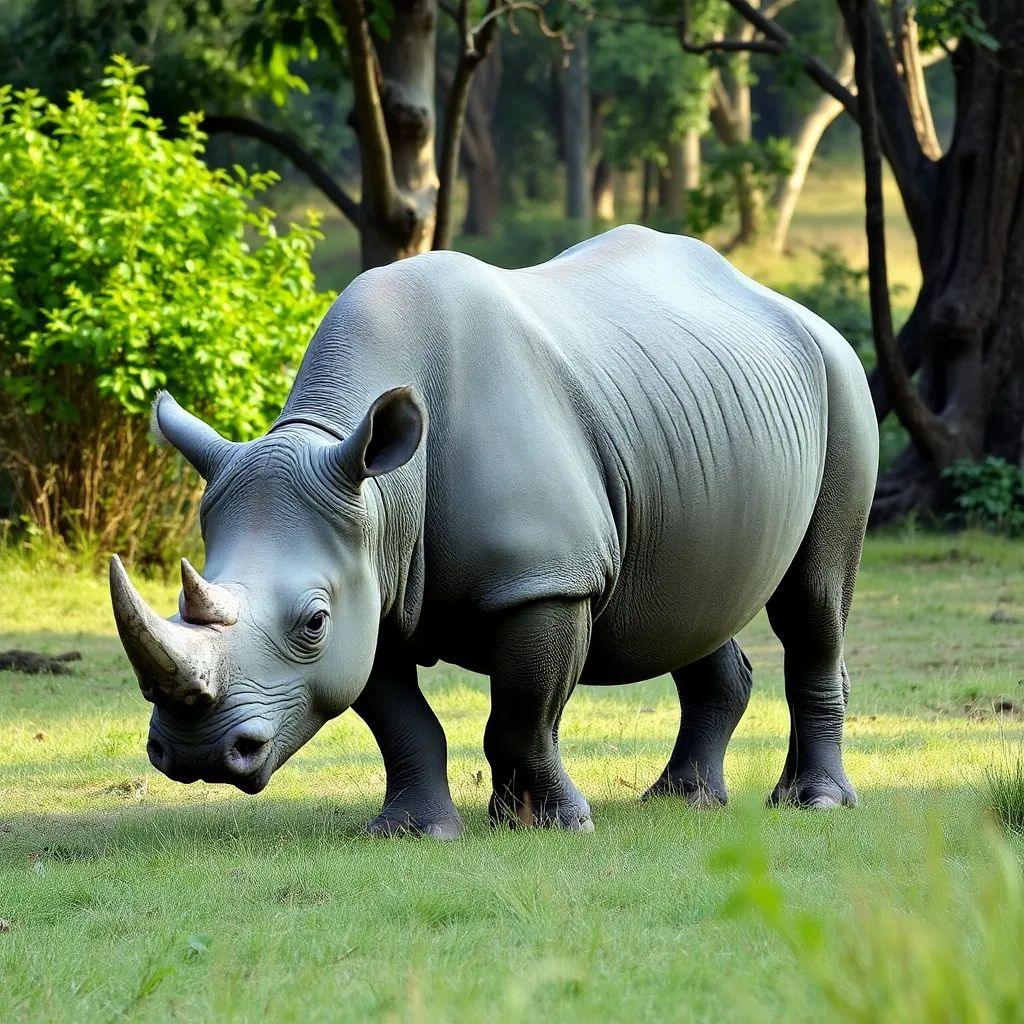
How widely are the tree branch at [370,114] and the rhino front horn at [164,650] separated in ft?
26.6

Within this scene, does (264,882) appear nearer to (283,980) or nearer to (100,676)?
(283,980)

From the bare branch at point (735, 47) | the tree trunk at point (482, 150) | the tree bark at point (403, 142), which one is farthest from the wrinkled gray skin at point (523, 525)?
the tree trunk at point (482, 150)

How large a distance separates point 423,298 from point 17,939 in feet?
7.73

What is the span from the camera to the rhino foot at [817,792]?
619cm

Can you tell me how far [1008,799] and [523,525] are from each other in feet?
5.43

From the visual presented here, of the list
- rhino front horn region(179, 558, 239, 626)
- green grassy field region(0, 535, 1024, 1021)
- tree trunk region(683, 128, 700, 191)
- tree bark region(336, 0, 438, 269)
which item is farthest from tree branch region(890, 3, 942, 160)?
tree trunk region(683, 128, 700, 191)

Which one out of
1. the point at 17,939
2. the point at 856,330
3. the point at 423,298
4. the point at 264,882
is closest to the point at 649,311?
the point at 423,298

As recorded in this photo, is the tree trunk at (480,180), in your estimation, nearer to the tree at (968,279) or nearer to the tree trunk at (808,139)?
the tree trunk at (808,139)

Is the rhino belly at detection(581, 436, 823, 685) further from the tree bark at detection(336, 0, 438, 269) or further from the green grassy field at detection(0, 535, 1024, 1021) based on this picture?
the tree bark at detection(336, 0, 438, 269)

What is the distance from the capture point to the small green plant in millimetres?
5199

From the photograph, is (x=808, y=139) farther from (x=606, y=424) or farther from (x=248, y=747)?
(x=248, y=747)

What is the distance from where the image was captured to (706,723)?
6629 millimetres

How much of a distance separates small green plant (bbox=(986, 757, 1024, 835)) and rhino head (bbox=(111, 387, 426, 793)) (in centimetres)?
189

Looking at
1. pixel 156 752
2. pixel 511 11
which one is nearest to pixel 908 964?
pixel 156 752
